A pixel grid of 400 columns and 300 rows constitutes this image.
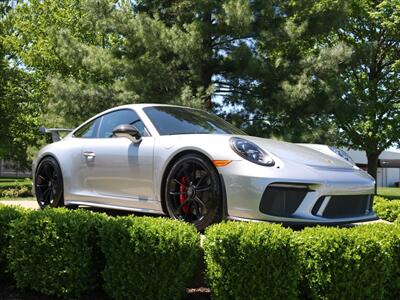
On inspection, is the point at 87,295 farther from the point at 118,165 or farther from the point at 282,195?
the point at 282,195

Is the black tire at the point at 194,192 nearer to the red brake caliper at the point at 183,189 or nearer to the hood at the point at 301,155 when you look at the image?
the red brake caliper at the point at 183,189

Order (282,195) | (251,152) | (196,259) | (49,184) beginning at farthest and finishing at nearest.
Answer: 1. (49,184)
2. (251,152)
3. (282,195)
4. (196,259)

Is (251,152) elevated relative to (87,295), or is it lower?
elevated

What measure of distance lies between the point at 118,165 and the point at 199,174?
42.1 inches

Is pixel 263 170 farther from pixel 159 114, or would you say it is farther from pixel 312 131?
pixel 312 131

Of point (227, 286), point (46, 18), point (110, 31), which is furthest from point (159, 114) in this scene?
point (46, 18)

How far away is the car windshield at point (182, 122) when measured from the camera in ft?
16.3

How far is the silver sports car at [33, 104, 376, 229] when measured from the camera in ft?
13.1

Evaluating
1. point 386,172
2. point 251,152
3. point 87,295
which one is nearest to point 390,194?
point 251,152

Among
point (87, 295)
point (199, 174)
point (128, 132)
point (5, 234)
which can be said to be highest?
point (128, 132)

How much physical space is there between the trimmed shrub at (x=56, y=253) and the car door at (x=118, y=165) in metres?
0.82

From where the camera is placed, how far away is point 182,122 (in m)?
5.12

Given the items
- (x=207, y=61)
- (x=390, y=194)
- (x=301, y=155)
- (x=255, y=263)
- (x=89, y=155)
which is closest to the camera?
(x=255, y=263)

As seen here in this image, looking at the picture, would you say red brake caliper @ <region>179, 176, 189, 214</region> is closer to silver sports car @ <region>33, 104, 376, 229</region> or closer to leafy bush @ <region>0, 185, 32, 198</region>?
silver sports car @ <region>33, 104, 376, 229</region>
